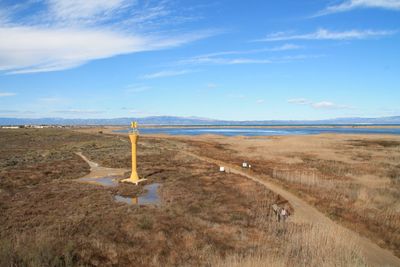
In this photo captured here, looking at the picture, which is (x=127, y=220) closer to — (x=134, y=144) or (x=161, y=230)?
(x=161, y=230)

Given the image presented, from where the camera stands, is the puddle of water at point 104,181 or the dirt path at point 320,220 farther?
the puddle of water at point 104,181

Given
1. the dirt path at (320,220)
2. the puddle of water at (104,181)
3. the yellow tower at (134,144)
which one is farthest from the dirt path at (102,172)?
the dirt path at (320,220)

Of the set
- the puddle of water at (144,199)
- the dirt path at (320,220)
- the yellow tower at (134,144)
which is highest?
the yellow tower at (134,144)

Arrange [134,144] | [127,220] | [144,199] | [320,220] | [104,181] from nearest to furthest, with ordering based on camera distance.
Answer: [127,220], [320,220], [144,199], [134,144], [104,181]

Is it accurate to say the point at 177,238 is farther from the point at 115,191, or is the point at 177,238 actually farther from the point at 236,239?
the point at 115,191

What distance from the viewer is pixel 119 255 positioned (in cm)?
1084

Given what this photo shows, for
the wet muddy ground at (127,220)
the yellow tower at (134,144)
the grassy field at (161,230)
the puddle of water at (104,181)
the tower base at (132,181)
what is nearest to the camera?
the grassy field at (161,230)

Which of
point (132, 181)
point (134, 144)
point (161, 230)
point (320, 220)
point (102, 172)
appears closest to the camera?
point (161, 230)

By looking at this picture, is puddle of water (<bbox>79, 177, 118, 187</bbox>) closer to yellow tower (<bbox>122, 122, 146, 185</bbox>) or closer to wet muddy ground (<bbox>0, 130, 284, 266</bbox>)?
yellow tower (<bbox>122, 122, 146, 185</bbox>)

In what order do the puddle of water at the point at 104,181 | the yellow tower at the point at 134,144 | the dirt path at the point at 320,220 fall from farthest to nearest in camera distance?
the puddle of water at the point at 104,181 → the yellow tower at the point at 134,144 → the dirt path at the point at 320,220

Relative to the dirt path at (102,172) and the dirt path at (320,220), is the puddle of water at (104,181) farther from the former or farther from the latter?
the dirt path at (320,220)

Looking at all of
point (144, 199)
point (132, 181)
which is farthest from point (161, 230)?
point (132, 181)

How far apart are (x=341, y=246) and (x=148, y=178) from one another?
55.1 feet

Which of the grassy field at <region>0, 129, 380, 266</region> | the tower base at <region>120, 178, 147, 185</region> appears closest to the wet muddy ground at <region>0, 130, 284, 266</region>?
the grassy field at <region>0, 129, 380, 266</region>
